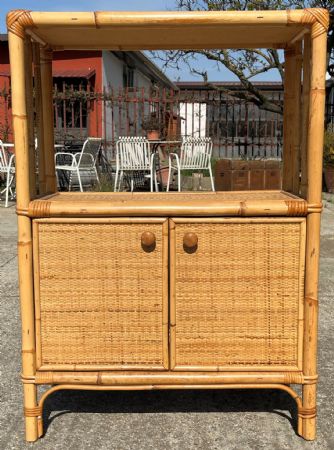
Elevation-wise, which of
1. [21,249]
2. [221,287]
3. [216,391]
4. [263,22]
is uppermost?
[263,22]

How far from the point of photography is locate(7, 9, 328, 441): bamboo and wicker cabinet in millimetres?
2059

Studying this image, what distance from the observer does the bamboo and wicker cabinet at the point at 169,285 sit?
2.06 meters

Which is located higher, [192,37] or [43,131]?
[192,37]

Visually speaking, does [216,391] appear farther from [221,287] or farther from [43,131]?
[43,131]

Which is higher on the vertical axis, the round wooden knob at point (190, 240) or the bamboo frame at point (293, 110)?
the bamboo frame at point (293, 110)

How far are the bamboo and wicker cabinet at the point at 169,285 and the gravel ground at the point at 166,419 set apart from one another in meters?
0.12

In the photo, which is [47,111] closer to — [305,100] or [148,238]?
[148,238]

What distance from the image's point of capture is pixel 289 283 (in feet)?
6.90

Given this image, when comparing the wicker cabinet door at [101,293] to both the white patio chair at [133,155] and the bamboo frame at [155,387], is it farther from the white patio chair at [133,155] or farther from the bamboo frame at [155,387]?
the white patio chair at [133,155]

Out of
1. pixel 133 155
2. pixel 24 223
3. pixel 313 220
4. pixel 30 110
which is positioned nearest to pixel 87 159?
pixel 133 155

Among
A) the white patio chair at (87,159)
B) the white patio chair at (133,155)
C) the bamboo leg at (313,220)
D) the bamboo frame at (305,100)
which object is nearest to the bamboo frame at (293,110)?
the bamboo frame at (305,100)

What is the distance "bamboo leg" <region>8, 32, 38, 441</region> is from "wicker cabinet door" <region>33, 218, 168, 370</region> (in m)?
0.03

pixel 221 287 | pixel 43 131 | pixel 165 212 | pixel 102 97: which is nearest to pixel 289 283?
pixel 221 287

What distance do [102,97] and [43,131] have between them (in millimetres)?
9335
